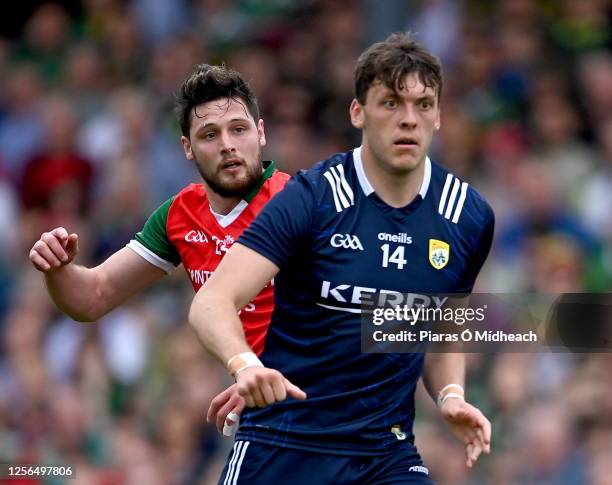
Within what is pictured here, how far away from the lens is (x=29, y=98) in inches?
535

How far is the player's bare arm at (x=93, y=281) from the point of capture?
6.21 meters

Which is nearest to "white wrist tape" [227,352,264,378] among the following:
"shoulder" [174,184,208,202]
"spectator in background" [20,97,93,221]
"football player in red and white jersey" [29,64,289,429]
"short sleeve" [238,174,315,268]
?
"short sleeve" [238,174,315,268]

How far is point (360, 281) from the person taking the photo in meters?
5.64

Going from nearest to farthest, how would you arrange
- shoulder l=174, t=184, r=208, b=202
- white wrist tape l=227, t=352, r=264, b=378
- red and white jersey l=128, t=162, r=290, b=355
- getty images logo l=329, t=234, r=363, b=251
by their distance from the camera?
white wrist tape l=227, t=352, r=264, b=378 → getty images logo l=329, t=234, r=363, b=251 → red and white jersey l=128, t=162, r=290, b=355 → shoulder l=174, t=184, r=208, b=202

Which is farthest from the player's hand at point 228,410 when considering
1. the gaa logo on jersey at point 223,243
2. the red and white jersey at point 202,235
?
the gaa logo on jersey at point 223,243

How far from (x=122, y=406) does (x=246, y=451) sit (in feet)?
18.2

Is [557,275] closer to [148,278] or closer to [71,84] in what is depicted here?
[148,278]

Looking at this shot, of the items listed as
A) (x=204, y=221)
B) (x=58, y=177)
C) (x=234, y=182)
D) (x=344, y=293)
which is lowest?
(x=344, y=293)

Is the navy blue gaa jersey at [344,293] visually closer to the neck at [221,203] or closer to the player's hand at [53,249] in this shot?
the neck at [221,203]

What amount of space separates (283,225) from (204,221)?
0.85 metres

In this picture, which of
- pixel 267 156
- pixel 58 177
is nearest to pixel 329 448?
pixel 267 156

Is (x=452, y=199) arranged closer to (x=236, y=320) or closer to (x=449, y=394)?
(x=449, y=394)

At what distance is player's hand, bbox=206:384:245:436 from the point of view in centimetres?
595

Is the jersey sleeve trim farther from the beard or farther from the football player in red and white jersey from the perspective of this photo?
the beard
